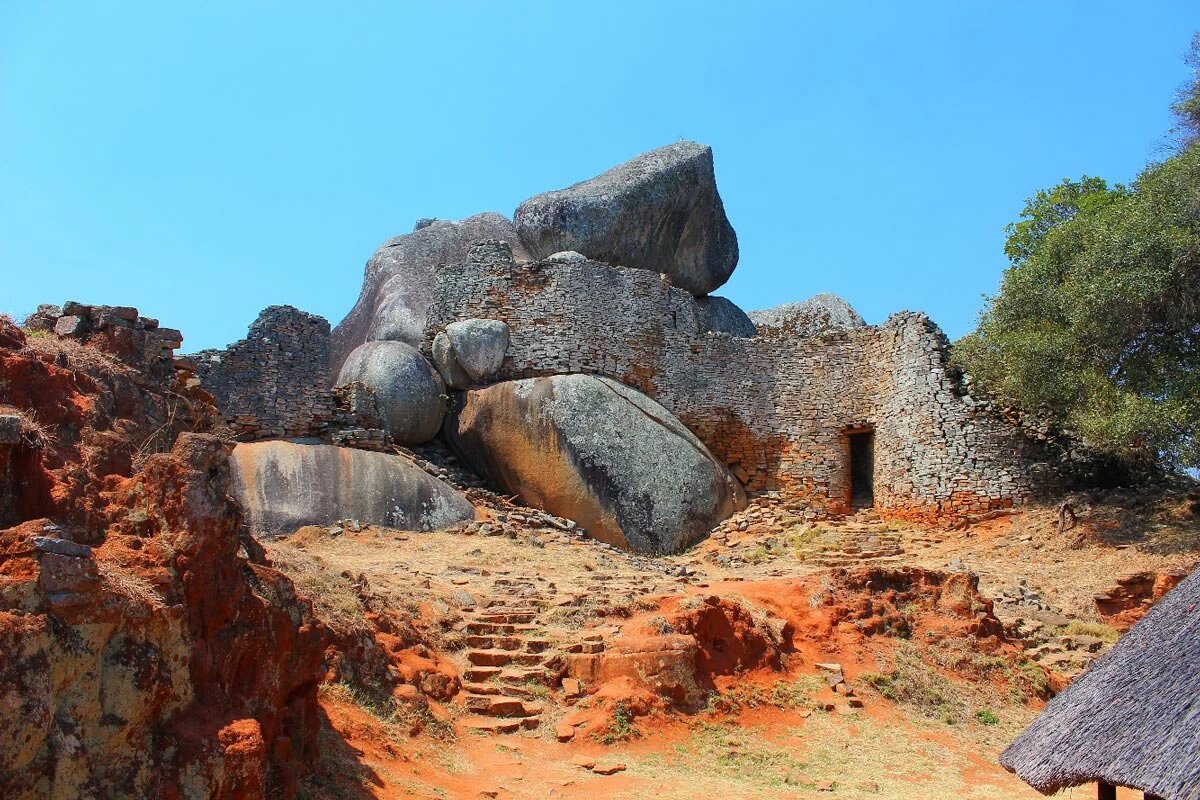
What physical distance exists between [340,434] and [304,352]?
174 cm

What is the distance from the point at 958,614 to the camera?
54.3ft

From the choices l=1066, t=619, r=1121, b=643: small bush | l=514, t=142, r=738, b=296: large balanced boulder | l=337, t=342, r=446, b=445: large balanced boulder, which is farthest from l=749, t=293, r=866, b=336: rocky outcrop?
l=1066, t=619, r=1121, b=643: small bush

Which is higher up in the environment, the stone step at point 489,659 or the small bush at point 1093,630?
the stone step at point 489,659

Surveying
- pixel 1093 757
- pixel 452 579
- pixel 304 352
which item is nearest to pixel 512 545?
pixel 452 579

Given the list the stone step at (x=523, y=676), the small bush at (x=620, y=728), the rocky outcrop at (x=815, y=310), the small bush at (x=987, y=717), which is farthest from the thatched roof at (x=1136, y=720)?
the rocky outcrop at (x=815, y=310)

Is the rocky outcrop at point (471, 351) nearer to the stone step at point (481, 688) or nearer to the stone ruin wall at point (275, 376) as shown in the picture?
the stone ruin wall at point (275, 376)

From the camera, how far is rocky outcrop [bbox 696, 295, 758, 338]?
29.1 m

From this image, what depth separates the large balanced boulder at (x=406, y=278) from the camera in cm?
2753

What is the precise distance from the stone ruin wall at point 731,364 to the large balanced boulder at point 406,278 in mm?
2476

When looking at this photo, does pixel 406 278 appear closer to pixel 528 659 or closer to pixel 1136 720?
pixel 528 659

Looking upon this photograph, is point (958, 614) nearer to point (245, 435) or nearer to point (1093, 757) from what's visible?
point (1093, 757)

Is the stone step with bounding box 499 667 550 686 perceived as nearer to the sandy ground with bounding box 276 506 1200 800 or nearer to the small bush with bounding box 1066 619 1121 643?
the sandy ground with bounding box 276 506 1200 800

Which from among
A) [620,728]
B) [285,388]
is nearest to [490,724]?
[620,728]

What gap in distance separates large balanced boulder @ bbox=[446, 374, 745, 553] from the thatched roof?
39.9 feet
